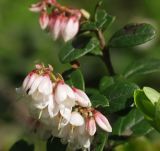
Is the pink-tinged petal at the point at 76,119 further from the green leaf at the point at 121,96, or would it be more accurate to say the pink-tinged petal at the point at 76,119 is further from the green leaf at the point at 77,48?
the green leaf at the point at 77,48

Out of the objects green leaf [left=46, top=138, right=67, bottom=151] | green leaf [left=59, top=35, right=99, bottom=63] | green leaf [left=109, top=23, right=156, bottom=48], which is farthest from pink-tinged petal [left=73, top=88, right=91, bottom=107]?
green leaf [left=109, top=23, right=156, bottom=48]

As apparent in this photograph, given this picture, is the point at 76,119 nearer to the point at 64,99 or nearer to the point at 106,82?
the point at 64,99

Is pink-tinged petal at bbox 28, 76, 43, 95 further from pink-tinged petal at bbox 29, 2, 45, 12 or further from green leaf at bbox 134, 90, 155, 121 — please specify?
pink-tinged petal at bbox 29, 2, 45, 12

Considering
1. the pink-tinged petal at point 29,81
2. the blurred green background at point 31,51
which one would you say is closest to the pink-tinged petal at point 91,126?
the pink-tinged petal at point 29,81

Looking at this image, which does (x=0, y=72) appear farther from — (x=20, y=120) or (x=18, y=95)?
(x=18, y=95)

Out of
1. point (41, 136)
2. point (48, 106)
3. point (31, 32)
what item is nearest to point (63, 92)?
point (48, 106)
